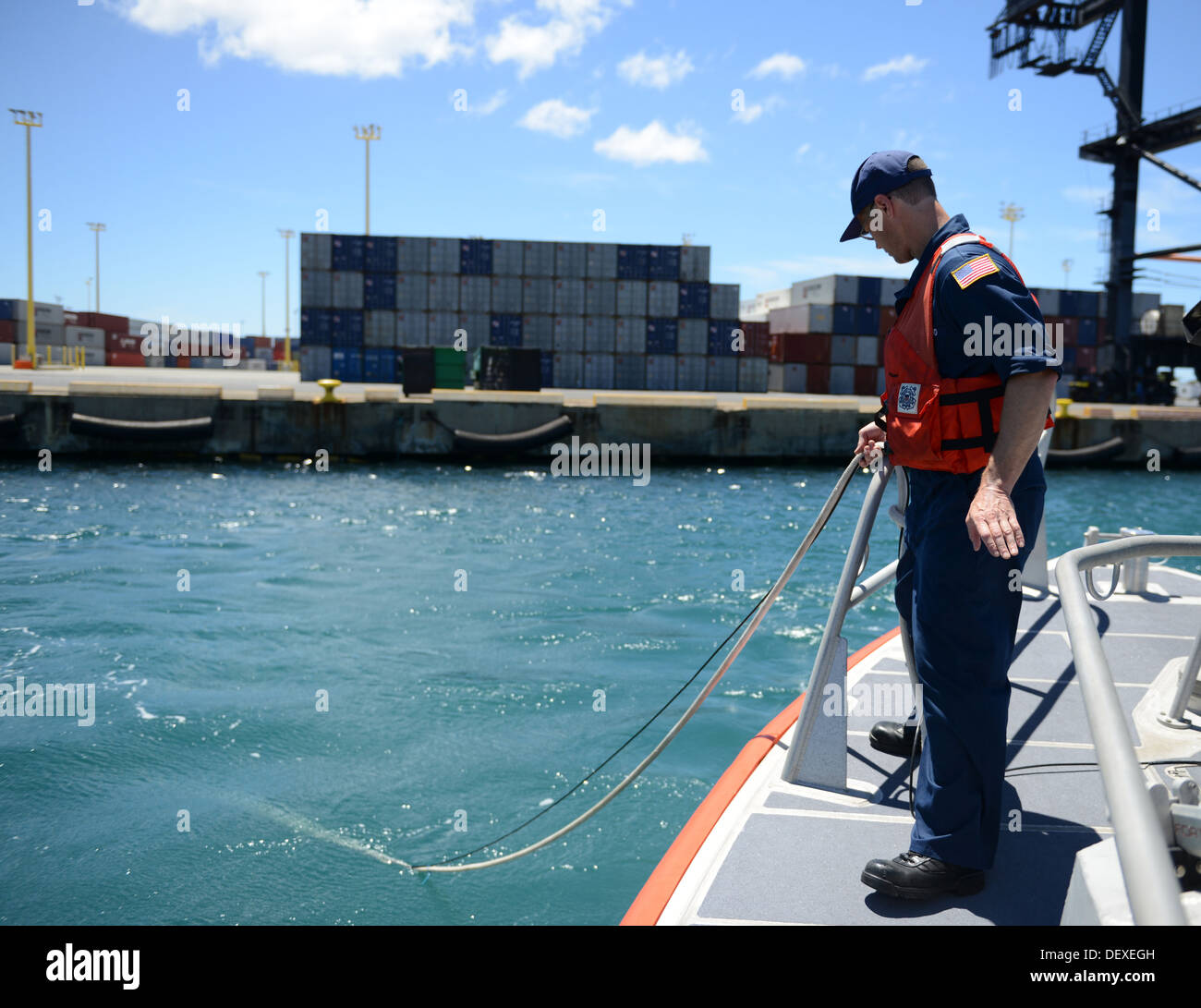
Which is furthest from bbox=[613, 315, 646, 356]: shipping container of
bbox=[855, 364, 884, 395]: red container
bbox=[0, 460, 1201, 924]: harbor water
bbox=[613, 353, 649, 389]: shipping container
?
bbox=[0, 460, 1201, 924]: harbor water

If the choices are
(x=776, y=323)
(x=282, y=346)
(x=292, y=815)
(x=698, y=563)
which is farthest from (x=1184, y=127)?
(x=282, y=346)

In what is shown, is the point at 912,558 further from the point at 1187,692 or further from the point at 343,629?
the point at 343,629

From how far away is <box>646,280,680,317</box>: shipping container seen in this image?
147 feet

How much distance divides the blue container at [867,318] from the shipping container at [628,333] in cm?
1253

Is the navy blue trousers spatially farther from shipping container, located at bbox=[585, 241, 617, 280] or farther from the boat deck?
shipping container, located at bbox=[585, 241, 617, 280]

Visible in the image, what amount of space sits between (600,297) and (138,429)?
90.6 ft

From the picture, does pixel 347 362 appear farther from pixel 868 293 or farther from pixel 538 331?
pixel 868 293

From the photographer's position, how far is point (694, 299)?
45.2m

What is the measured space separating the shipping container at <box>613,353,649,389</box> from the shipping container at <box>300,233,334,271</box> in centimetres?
1442

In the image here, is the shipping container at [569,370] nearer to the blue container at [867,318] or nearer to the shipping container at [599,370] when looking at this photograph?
the shipping container at [599,370]

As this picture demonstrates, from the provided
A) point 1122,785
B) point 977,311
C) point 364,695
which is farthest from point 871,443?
point 364,695

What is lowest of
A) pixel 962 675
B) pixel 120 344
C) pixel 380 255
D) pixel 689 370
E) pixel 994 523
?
pixel 962 675

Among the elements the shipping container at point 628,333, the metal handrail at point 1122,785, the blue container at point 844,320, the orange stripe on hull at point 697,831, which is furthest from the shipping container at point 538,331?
the metal handrail at point 1122,785
